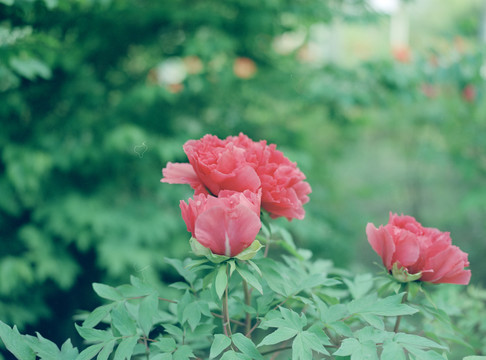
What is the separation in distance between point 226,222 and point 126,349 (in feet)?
0.95

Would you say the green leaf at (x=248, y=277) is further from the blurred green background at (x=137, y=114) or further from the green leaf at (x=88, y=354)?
the blurred green background at (x=137, y=114)

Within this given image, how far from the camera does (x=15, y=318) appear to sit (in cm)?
241

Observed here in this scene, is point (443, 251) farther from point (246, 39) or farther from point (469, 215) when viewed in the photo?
point (469, 215)

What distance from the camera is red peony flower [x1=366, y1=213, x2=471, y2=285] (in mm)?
799

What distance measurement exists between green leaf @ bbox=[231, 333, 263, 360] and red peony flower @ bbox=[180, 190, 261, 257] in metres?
0.15

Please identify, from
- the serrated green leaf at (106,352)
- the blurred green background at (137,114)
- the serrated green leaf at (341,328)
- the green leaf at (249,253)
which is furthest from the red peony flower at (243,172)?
the blurred green background at (137,114)

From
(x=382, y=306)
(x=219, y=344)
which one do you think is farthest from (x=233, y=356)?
(x=382, y=306)

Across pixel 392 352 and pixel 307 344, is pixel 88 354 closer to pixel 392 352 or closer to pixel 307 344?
pixel 307 344

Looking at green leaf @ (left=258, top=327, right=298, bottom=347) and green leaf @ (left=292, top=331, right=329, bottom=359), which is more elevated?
green leaf @ (left=258, top=327, right=298, bottom=347)

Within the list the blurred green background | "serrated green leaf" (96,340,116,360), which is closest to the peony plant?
"serrated green leaf" (96,340,116,360)

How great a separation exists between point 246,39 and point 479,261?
2945mm

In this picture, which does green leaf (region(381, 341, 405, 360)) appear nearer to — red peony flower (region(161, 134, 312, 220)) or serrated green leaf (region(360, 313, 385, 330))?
serrated green leaf (region(360, 313, 385, 330))

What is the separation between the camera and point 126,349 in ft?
2.45

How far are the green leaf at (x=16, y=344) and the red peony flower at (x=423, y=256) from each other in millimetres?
674
